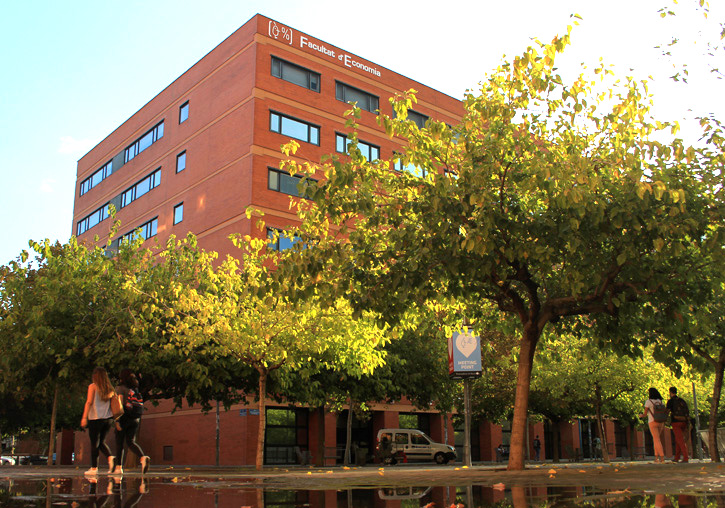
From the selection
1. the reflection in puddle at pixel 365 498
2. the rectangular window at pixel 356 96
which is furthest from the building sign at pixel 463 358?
the rectangular window at pixel 356 96

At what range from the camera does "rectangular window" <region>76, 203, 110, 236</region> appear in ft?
164

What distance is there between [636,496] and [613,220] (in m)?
4.54

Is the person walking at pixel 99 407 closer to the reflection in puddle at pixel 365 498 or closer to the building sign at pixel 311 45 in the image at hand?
the reflection in puddle at pixel 365 498

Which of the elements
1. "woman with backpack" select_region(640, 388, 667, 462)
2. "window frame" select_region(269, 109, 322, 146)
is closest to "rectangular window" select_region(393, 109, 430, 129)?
"window frame" select_region(269, 109, 322, 146)

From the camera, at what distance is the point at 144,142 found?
4612cm

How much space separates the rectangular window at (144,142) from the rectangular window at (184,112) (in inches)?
89.6

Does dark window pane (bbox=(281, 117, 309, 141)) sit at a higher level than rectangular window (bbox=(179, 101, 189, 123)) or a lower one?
lower

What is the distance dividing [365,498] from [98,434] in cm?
549

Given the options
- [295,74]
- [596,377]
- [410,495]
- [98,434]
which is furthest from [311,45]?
[410,495]

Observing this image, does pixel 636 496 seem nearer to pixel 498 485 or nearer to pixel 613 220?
pixel 498 485

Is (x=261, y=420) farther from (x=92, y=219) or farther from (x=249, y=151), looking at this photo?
(x=92, y=219)

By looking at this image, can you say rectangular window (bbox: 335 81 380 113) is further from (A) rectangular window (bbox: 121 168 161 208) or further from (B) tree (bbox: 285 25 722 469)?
(B) tree (bbox: 285 25 722 469)

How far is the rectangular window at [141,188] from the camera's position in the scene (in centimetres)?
4386

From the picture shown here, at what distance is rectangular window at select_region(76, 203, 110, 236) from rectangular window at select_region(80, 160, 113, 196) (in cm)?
229
